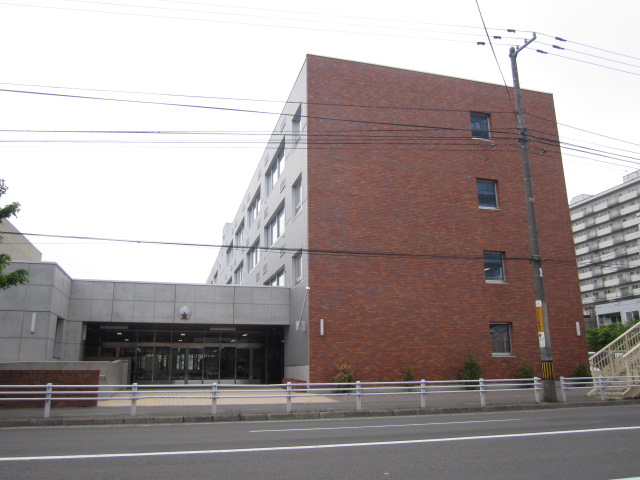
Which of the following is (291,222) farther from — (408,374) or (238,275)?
(238,275)

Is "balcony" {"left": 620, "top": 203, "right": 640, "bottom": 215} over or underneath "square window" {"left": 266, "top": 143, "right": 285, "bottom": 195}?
over

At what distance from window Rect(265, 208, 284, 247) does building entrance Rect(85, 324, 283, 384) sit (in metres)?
5.92

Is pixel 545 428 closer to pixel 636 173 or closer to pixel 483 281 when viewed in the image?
pixel 483 281

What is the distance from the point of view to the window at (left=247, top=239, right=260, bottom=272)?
38.6 meters

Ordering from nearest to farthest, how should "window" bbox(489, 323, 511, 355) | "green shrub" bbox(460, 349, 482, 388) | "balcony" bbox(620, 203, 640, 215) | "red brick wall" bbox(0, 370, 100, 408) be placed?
"red brick wall" bbox(0, 370, 100, 408), "green shrub" bbox(460, 349, 482, 388), "window" bbox(489, 323, 511, 355), "balcony" bbox(620, 203, 640, 215)

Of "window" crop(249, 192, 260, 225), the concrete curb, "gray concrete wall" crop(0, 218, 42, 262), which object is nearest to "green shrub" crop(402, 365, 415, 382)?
the concrete curb

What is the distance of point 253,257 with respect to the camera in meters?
40.9

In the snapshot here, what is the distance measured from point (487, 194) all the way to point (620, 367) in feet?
A: 34.9

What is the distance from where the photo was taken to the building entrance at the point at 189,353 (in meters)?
28.9

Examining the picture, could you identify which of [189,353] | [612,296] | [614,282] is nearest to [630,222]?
[614,282]

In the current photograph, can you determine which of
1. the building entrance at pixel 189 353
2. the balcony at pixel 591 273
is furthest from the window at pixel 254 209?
the balcony at pixel 591 273

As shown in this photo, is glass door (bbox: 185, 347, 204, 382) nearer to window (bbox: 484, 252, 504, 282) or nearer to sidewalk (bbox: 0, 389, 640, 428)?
sidewalk (bbox: 0, 389, 640, 428)

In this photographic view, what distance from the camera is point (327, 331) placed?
905 inches

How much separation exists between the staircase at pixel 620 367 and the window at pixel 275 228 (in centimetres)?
1694
